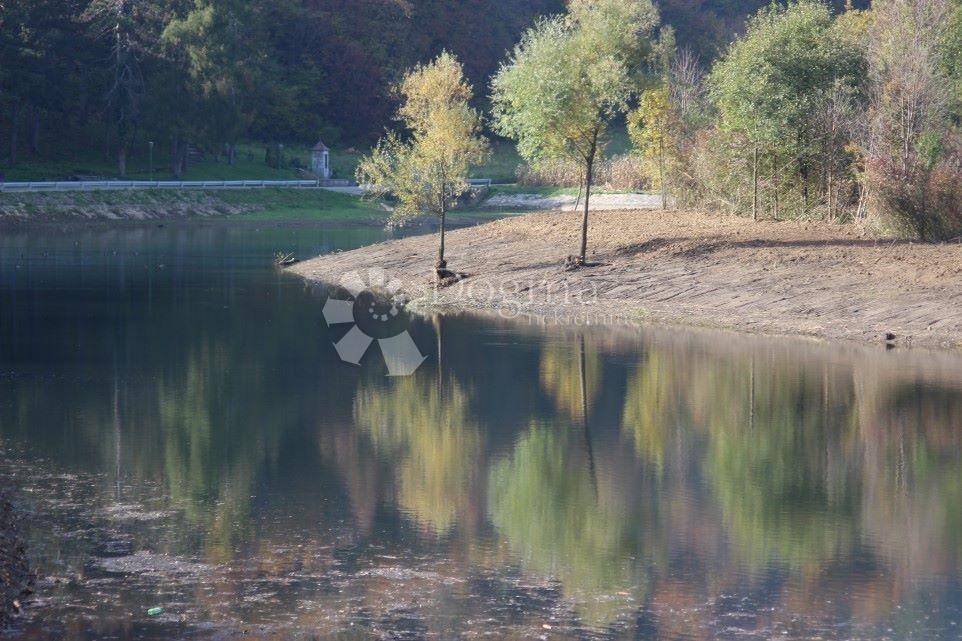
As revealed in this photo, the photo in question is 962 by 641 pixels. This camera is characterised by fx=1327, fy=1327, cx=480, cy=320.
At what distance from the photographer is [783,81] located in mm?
42469

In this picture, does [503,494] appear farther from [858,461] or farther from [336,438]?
[858,461]

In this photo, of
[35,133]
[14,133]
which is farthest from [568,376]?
[35,133]

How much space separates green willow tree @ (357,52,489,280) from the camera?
41.9 m

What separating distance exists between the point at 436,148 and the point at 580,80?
205 inches

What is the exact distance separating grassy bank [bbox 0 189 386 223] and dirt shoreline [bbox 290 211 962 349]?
2813 centimetres

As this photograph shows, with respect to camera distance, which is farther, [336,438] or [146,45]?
[146,45]

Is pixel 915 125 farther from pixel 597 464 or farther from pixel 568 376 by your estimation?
pixel 597 464

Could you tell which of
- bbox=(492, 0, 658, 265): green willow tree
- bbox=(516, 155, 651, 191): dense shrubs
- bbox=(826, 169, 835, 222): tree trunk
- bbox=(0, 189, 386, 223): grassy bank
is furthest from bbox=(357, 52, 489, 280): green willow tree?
bbox=(0, 189, 386, 223): grassy bank

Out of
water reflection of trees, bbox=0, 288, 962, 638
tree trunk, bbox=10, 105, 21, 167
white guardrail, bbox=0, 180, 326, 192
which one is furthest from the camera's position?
tree trunk, bbox=10, 105, 21, 167

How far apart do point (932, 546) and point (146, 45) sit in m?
79.7

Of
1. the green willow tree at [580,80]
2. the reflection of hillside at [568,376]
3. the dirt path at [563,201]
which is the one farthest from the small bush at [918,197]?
the dirt path at [563,201]

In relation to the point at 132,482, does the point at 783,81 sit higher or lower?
higher

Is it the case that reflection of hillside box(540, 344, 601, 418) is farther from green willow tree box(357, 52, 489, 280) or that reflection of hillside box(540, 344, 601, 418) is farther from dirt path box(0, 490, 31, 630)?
green willow tree box(357, 52, 489, 280)

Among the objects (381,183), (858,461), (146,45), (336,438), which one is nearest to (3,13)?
(146,45)
